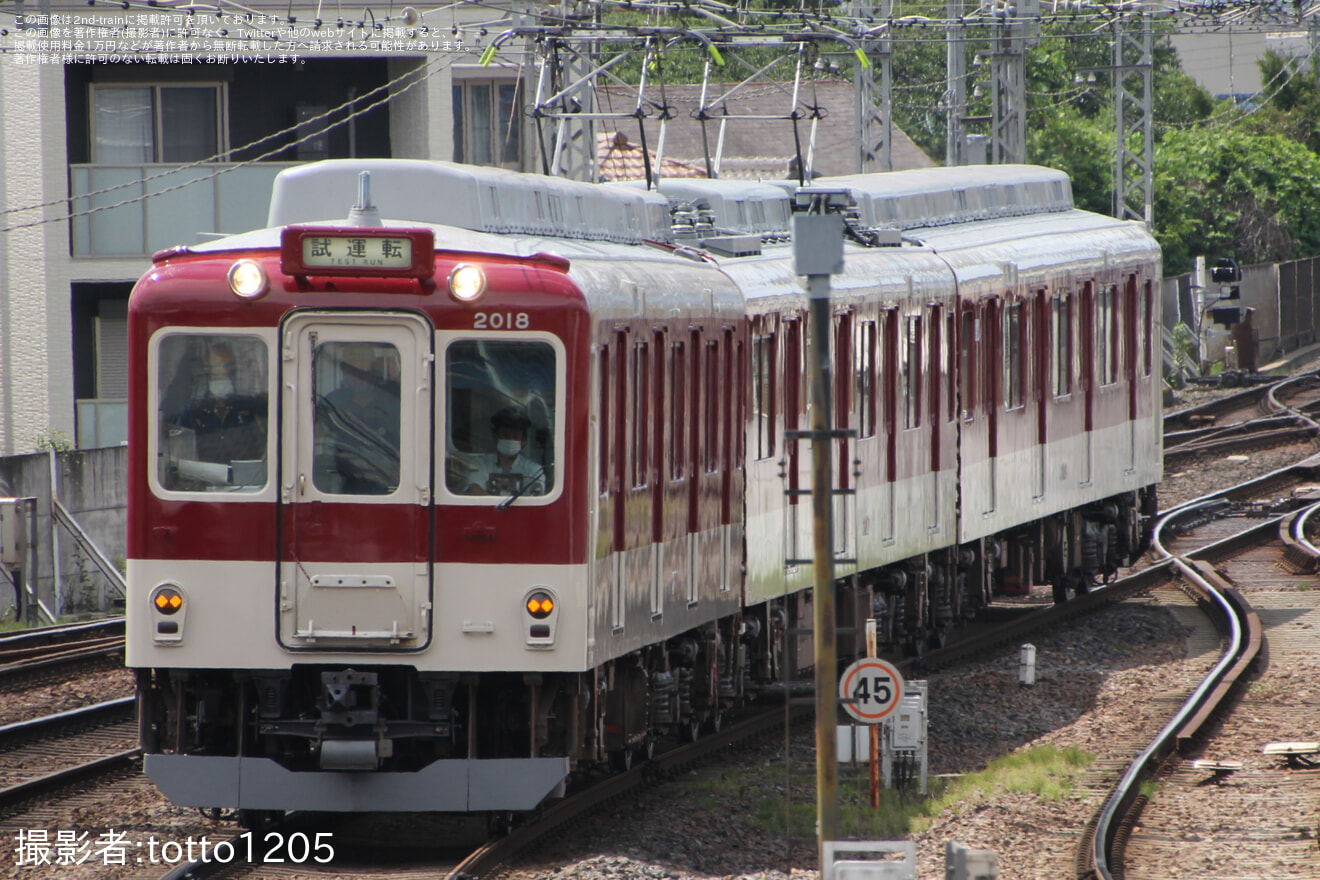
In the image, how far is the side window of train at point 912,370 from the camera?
1555 centimetres

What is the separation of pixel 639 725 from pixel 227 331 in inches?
127

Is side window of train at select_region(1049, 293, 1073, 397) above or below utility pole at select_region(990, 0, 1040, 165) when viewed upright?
below

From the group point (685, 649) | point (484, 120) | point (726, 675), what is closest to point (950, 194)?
point (726, 675)

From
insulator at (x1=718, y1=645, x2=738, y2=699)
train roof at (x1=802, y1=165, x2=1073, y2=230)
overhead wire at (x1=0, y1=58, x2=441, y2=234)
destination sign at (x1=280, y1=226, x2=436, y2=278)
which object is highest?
overhead wire at (x1=0, y1=58, x2=441, y2=234)

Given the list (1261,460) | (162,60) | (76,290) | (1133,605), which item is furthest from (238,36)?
(1261,460)

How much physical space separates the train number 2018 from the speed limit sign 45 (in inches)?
105

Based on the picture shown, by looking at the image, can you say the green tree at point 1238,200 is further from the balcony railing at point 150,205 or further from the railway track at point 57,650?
the railway track at point 57,650

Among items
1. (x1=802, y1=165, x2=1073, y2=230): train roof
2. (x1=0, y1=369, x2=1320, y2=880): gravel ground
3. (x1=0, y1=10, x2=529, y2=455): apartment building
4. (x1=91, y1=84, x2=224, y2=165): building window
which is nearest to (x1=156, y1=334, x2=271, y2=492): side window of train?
(x1=0, y1=369, x2=1320, y2=880): gravel ground

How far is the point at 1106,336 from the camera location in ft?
63.9

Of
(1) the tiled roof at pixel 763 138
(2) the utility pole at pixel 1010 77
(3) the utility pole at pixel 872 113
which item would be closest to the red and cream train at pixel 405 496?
(3) the utility pole at pixel 872 113

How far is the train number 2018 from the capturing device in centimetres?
976

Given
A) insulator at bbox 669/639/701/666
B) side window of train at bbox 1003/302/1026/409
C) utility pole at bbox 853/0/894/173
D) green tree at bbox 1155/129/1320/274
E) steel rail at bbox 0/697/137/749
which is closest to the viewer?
insulator at bbox 669/639/701/666

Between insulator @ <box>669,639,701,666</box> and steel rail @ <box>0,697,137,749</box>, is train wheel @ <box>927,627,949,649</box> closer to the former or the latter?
insulator @ <box>669,639,701,666</box>

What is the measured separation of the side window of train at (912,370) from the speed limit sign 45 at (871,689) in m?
4.60
